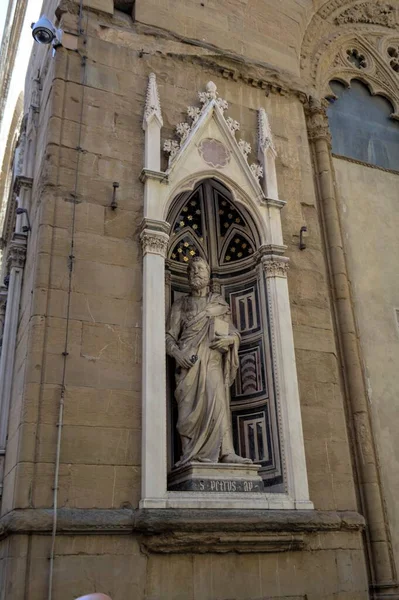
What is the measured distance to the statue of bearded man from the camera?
6.98 meters

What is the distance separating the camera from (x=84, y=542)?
18.8 ft

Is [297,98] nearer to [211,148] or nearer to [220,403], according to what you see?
[211,148]

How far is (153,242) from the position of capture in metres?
7.26

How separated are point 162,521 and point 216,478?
851 mm

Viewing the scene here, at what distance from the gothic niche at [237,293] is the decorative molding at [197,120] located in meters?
0.55

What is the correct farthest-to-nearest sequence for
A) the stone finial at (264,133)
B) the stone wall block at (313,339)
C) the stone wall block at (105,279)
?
the stone finial at (264,133) → the stone wall block at (313,339) → the stone wall block at (105,279)

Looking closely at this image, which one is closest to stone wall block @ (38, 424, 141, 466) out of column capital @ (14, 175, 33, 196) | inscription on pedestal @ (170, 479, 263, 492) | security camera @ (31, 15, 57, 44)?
inscription on pedestal @ (170, 479, 263, 492)

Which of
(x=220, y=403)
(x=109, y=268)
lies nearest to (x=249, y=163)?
(x=109, y=268)

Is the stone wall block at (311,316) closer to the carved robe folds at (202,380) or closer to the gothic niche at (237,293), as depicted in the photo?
the gothic niche at (237,293)

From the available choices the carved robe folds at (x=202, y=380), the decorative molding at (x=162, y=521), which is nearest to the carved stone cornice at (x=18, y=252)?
the carved robe folds at (x=202, y=380)

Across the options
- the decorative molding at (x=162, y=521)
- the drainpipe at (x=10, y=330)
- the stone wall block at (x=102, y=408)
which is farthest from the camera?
the drainpipe at (x=10, y=330)

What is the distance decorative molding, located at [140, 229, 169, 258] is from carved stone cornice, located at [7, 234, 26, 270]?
171 centimetres

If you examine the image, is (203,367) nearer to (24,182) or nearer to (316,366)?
(316,366)

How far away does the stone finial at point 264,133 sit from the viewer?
8641mm
